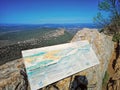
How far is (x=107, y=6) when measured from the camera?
24328 mm

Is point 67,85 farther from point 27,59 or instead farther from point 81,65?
point 27,59

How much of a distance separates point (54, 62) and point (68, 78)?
94.4 inches

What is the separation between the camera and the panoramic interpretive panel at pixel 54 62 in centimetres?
725

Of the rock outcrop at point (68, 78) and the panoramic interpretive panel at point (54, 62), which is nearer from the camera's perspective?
the panoramic interpretive panel at point (54, 62)

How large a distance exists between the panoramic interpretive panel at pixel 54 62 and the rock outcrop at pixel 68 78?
1.11 m

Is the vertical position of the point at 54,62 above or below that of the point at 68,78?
above

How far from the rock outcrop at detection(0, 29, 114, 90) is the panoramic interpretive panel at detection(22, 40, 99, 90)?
1.11m

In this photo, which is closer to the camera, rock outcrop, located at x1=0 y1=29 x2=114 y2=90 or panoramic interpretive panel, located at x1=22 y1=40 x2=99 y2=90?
panoramic interpretive panel, located at x1=22 y1=40 x2=99 y2=90

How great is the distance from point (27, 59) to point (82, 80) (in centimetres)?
454

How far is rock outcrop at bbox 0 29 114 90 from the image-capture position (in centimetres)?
767

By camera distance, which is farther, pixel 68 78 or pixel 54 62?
pixel 68 78

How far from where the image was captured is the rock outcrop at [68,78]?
7.67 m

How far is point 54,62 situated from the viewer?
8312 millimetres

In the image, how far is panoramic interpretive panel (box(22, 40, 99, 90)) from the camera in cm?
725
